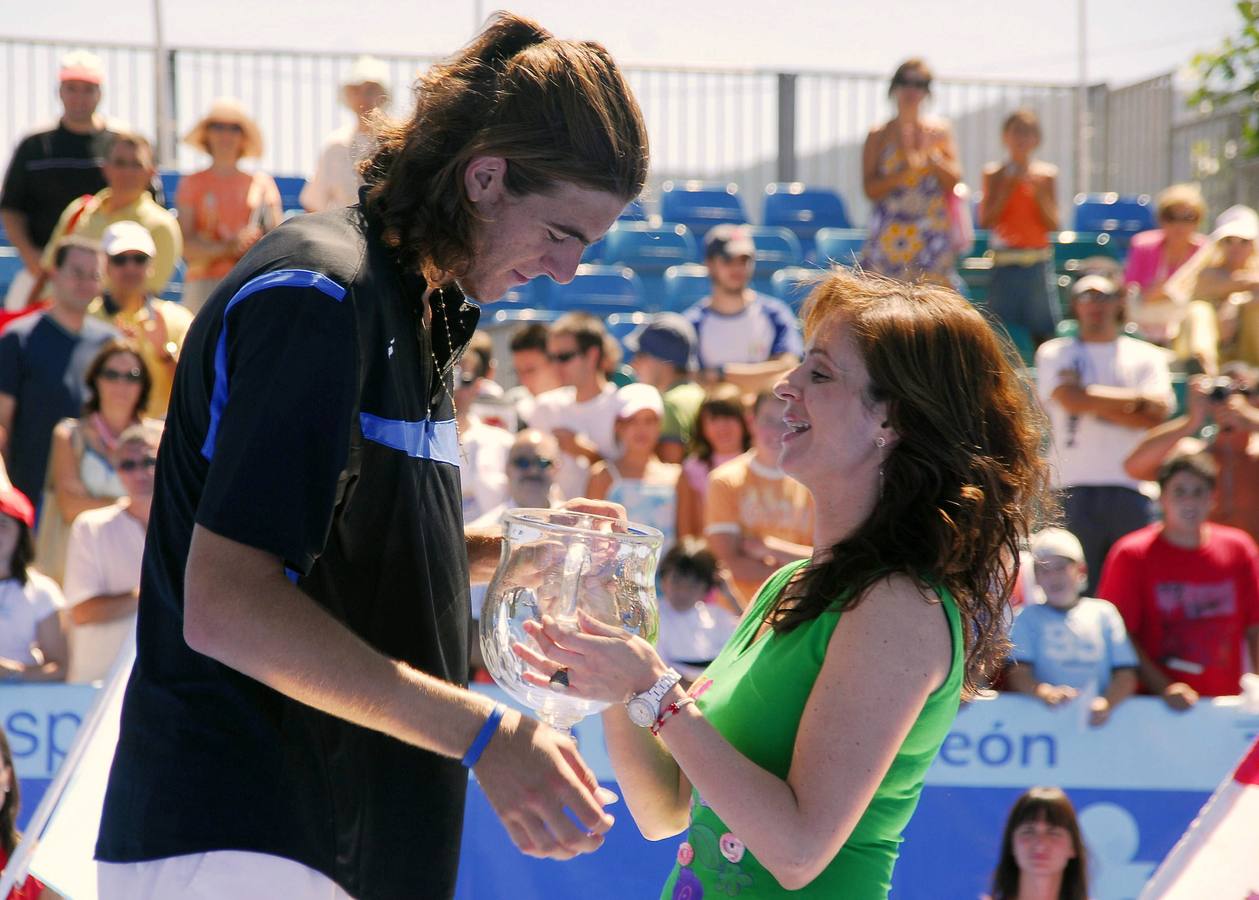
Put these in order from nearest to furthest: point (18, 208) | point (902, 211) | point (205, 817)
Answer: point (205, 817) → point (18, 208) → point (902, 211)

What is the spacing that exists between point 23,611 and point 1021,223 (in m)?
5.93

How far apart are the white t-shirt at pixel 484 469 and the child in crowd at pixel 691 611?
0.85 meters

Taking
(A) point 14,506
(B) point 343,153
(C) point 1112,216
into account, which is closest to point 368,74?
(B) point 343,153

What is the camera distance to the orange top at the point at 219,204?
6.98 metres

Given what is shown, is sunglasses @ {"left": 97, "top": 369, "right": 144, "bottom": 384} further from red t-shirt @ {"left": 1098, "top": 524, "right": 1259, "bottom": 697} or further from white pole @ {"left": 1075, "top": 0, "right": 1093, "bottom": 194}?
white pole @ {"left": 1075, "top": 0, "right": 1093, "bottom": 194}

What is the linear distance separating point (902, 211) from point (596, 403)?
237cm

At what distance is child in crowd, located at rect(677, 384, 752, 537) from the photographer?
19.1 ft

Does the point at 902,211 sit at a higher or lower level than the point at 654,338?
higher

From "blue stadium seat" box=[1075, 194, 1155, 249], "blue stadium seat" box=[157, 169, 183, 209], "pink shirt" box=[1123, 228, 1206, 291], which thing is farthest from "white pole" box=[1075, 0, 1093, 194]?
"blue stadium seat" box=[157, 169, 183, 209]

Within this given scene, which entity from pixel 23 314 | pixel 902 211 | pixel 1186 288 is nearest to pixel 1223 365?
pixel 1186 288

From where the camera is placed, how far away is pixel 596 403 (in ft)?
20.5

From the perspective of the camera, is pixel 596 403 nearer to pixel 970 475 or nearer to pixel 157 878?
→ pixel 970 475

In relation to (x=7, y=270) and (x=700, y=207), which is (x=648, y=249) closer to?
(x=700, y=207)

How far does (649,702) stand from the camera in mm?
1857
